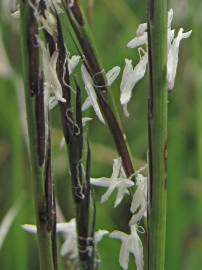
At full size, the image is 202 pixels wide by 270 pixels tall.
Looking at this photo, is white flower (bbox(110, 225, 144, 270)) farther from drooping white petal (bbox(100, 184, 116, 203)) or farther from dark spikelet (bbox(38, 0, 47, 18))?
dark spikelet (bbox(38, 0, 47, 18))

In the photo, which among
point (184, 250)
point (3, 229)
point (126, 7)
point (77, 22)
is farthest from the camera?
point (126, 7)

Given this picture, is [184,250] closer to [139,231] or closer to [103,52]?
[103,52]

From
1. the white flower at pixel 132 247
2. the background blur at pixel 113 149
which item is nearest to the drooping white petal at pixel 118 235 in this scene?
the white flower at pixel 132 247

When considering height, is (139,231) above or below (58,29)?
below

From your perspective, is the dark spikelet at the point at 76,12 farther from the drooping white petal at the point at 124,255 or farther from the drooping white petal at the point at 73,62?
the drooping white petal at the point at 124,255

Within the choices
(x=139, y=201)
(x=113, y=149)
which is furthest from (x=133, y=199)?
(x=113, y=149)

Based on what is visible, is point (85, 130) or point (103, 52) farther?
point (103, 52)

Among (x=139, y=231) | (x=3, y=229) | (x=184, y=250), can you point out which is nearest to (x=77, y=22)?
(x=139, y=231)

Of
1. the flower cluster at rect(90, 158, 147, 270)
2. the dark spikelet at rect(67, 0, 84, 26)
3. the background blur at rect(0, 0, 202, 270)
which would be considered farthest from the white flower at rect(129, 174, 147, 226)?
the background blur at rect(0, 0, 202, 270)

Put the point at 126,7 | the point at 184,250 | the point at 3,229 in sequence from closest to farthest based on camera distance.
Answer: the point at 3,229 < the point at 184,250 < the point at 126,7
